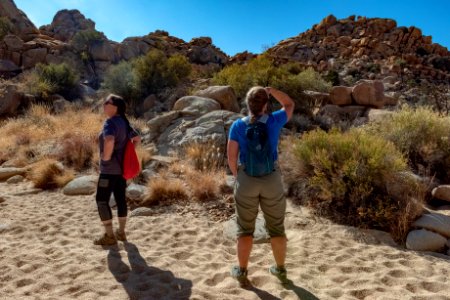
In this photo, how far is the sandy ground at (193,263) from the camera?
3.11 meters

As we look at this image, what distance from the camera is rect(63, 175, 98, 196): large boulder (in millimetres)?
6633

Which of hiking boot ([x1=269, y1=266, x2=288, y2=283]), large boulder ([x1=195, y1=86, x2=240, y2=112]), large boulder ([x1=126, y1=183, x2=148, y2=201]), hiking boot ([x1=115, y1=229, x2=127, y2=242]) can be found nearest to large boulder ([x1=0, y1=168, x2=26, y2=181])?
large boulder ([x1=126, y1=183, x2=148, y2=201])

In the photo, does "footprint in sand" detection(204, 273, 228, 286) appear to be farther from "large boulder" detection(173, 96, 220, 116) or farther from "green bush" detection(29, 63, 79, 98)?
"green bush" detection(29, 63, 79, 98)

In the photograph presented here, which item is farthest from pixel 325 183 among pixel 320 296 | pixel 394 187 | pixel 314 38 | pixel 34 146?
pixel 314 38

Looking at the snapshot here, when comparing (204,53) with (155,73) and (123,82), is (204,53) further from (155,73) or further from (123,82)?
(123,82)

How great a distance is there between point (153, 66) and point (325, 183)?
10.8 metres

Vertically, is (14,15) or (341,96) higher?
(14,15)

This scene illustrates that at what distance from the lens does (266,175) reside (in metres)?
2.86

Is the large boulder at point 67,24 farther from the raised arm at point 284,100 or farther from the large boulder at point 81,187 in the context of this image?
the raised arm at point 284,100

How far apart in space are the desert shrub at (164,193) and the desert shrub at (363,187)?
2152 mm

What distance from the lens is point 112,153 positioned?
3.84 metres

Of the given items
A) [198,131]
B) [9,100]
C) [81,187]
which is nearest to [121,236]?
[81,187]

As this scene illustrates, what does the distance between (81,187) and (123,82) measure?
311 inches

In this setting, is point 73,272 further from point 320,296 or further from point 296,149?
point 296,149
